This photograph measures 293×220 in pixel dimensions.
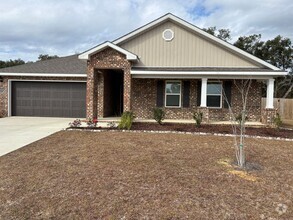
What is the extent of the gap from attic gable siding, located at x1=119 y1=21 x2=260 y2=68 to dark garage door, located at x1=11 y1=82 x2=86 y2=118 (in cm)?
447

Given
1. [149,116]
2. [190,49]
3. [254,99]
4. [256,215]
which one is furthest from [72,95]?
[256,215]

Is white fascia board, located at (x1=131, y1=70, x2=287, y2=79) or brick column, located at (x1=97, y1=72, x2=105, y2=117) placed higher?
white fascia board, located at (x1=131, y1=70, x2=287, y2=79)

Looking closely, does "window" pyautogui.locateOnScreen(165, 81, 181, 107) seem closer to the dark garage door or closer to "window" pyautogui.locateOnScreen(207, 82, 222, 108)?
"window" pyautogui.locateOnScreen(207, 82, 222, 108)

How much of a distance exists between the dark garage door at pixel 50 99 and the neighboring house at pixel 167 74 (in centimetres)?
6

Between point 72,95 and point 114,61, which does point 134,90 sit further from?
point 72,95

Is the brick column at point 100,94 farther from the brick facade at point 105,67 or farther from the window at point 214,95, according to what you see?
the window at point 214,95

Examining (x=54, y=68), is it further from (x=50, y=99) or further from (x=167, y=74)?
(x=167, y=74)

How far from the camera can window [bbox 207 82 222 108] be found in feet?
49.5

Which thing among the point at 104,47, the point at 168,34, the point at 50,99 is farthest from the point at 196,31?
the point at 50,99

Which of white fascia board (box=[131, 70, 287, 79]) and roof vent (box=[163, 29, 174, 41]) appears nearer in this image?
white fascia board (box=[131, 70, 287, 79])

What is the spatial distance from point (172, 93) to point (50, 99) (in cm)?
768

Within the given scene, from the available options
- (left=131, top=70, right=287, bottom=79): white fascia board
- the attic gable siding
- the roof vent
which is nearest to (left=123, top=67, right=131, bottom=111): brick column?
(left=131, top=70, right=287, bottom=79): white fascia board

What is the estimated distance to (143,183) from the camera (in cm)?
496

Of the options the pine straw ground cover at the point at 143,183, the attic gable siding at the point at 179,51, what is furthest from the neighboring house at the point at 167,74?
the pine straw ground cover at the point at 143,183
